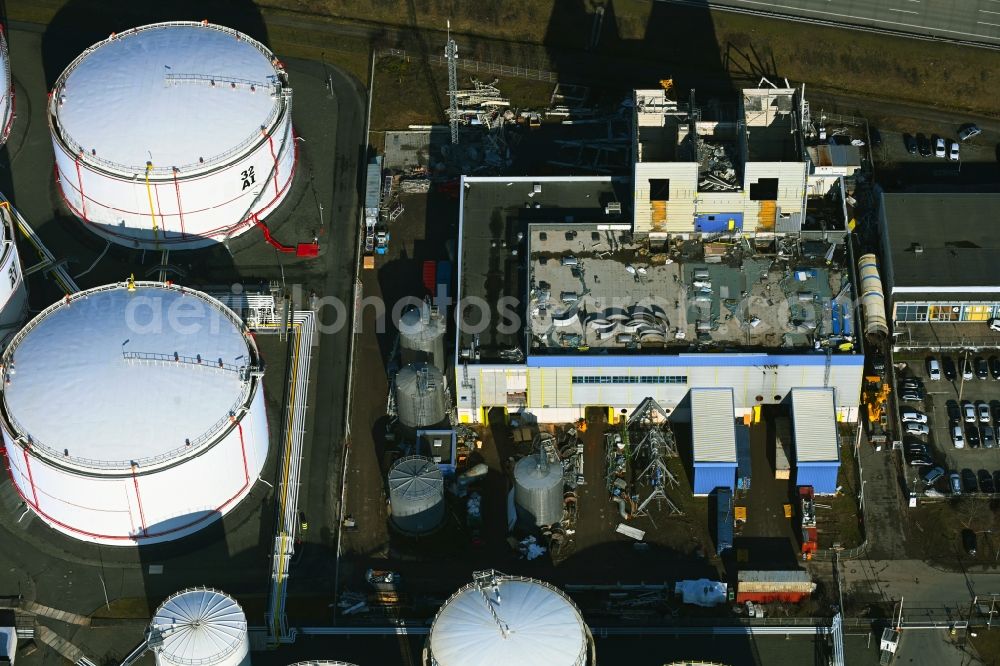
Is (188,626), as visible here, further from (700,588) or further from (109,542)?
(700,588)

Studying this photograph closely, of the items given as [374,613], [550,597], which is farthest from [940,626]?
[374,613]

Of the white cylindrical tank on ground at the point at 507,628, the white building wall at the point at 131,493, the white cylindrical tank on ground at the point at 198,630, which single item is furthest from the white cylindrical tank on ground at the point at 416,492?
the white cylindrical tank on ground at the point at 198,630

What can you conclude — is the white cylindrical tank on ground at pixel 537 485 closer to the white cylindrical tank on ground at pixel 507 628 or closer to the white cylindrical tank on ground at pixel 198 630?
the white cylindrical tank on ground at pixel 507 628

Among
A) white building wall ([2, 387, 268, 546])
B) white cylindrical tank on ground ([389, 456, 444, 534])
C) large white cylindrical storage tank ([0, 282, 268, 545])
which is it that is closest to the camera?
large white cylindrical storage tank ([0, 282, 268, 545])

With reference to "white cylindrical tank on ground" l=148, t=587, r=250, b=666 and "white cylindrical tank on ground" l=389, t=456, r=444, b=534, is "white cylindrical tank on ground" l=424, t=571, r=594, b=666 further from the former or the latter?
"white cylindrical tank on ground" l=389, t=456, r=444, b=534

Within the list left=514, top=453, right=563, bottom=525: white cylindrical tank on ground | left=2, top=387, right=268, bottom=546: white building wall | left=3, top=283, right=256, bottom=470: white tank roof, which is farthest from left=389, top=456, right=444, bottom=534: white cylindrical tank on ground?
left=3, top=283, right=256, bottom=470: white tank roof

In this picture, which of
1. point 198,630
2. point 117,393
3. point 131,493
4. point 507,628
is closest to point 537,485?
point 507,628
